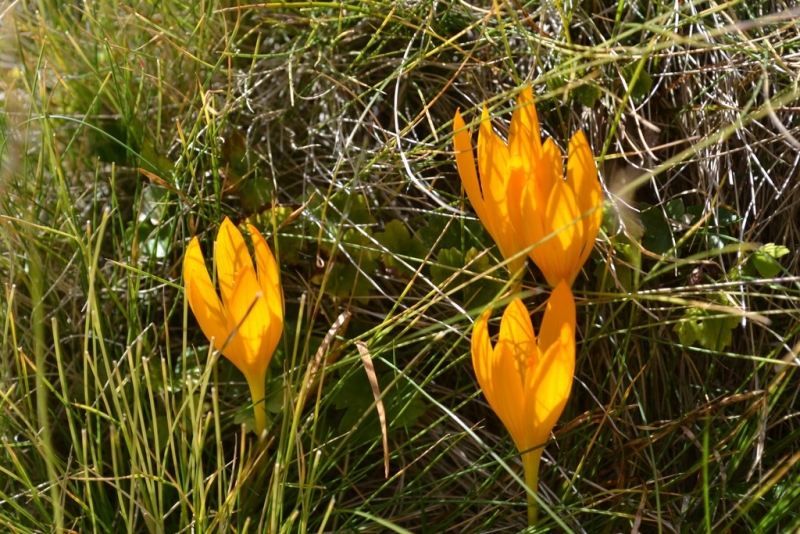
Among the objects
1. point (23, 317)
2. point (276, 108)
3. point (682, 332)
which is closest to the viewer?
point (682, 332)

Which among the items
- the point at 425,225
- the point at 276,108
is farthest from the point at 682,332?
the point at 276,108

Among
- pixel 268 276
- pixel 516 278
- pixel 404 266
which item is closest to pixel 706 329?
pixel 516 278

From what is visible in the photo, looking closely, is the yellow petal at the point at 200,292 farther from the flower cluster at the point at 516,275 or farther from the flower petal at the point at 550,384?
the flower petal at the point at 550,384

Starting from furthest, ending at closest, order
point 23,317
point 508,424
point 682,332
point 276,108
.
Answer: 1. point 276,108
2. point 23,317
3. point 682,332
4. point 508,424

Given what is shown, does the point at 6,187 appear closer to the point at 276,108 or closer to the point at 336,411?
the point at 276,108

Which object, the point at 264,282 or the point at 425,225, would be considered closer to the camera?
the point at 264,282

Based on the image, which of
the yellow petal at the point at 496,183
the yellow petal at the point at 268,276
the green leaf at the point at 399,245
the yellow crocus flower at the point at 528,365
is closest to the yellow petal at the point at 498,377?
the yellow crocus flower at the point at 528,365
